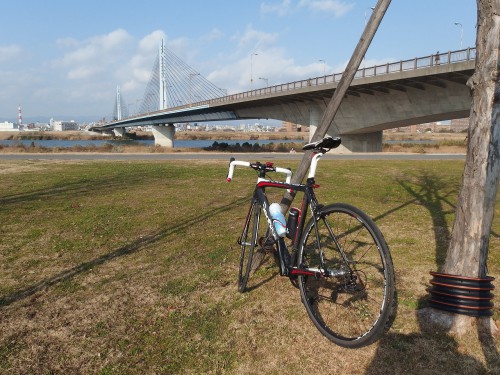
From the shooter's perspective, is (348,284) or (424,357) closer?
(424,357)

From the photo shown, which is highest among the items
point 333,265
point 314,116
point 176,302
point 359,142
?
point 314,116

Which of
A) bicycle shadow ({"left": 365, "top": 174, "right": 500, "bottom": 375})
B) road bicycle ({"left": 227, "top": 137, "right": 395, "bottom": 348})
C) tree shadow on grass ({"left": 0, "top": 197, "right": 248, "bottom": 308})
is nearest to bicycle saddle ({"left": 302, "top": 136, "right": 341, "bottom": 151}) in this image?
road bicycle ({"left": 227, "top": 137, "right": 395, "bottom": 348})

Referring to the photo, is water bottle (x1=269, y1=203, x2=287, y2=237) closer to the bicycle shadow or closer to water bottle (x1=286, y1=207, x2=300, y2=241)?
water bottle (x1=286, y1=207, x2=300, y2=241)

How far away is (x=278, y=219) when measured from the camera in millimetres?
4070

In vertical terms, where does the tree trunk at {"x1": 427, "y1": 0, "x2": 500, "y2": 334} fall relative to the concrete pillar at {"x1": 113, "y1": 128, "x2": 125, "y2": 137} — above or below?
below

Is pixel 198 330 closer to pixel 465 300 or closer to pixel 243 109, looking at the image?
pixel 465 300

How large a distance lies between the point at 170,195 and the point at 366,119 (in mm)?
28116

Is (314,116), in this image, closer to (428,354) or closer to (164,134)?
(164,134)

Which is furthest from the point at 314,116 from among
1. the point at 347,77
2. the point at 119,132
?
the point at 119,132

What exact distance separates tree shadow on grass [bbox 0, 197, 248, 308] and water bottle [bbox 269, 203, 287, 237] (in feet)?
9.39

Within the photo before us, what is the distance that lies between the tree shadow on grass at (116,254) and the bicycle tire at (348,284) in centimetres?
317

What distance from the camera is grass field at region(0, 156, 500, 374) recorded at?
10.4 ft

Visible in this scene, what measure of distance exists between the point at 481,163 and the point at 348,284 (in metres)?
1.70

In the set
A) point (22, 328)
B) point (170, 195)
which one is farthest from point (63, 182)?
point (22, 328)
